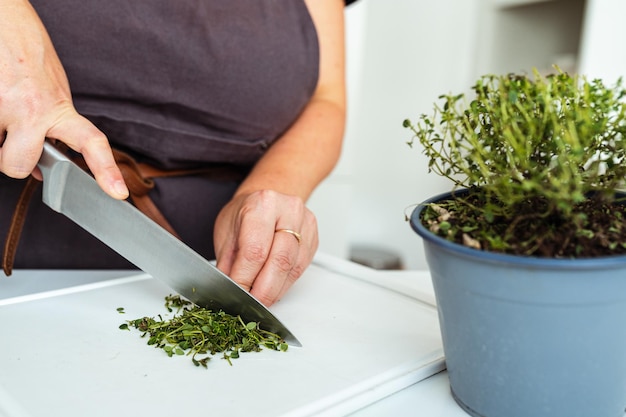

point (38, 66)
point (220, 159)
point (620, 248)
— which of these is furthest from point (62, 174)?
point (620, 248)

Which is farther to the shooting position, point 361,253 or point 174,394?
point 361,253

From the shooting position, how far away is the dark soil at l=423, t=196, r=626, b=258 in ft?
1.25

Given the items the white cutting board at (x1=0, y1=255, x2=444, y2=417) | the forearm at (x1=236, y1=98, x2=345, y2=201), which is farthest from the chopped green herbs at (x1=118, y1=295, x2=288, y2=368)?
the forearm at (x1=236, y1=98, x2=345, y2=201)

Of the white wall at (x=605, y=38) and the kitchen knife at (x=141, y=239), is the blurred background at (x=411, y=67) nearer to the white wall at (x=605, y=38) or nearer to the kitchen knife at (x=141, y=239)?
the white wall at (x=605, y=38)

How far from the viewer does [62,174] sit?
604 millimetres

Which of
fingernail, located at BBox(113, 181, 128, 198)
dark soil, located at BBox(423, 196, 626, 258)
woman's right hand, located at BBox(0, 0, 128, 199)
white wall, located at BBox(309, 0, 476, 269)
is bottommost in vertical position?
white wall, located at BBox(309, 0, 476, 269)

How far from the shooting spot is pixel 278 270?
26.8 inches

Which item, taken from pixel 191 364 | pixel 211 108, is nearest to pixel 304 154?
pixel 211 108

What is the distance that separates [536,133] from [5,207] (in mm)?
788

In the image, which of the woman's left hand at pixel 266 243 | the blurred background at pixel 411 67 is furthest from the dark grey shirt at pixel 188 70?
the blurred background at pixel 411 67

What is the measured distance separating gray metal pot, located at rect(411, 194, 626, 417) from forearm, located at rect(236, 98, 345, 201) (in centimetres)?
49

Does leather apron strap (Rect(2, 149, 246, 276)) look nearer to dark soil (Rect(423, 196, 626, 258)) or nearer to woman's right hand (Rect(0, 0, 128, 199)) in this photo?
woman's right hand (Rect(0, 0, 128, 199))

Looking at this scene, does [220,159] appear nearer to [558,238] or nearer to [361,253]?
[558,238]

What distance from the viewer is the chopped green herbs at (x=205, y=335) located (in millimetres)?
539
